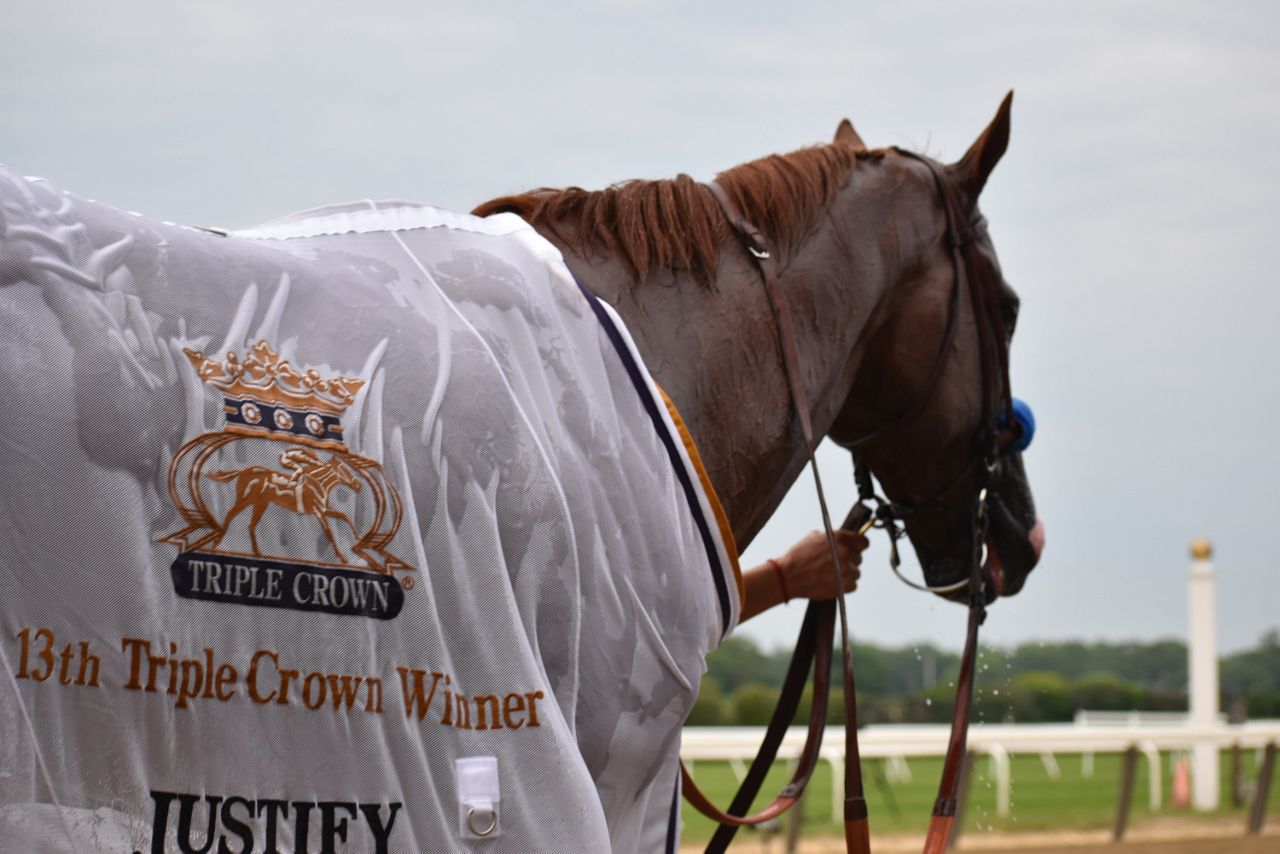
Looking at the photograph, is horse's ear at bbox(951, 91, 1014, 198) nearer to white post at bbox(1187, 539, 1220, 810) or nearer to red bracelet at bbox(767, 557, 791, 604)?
red bracelet at bbox(767, 557, 791, 604)

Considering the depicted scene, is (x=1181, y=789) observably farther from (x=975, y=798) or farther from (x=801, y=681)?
(x=801, y=681)

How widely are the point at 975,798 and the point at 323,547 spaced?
7203mm

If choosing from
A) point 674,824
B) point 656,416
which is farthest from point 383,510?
point 674,824

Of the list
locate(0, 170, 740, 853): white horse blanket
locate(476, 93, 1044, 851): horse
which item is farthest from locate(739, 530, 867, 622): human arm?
locate(0, 170, 740, 853): white horse blanket

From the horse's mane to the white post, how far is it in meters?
8.98

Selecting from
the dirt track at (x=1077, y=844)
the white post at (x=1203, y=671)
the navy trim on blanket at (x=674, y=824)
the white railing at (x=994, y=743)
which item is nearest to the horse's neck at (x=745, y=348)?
the navy trim on blanket at (x=674, y=824)

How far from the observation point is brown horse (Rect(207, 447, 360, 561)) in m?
1.46

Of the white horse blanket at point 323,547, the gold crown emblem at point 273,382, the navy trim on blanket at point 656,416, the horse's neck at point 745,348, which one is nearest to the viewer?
the white horse blanket at point 323,547

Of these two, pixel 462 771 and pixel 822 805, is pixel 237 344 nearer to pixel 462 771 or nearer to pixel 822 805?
pixel 462 771

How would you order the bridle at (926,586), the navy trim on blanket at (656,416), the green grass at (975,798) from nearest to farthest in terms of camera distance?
the navy trim on blanket at (656,416) → the bridle at (926,586) → the green grass at (975,798)

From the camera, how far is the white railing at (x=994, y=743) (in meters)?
7.35

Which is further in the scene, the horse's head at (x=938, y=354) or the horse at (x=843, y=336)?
the horse's head at (x=938, y=354)

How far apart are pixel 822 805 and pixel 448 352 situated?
8163 millimetres

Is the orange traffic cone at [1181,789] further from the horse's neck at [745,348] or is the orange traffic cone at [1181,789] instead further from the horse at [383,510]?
the horse at [383,510]
